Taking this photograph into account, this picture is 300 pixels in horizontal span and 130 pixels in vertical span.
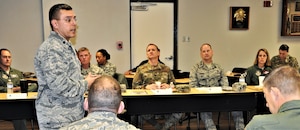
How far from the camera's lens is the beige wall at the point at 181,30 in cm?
636

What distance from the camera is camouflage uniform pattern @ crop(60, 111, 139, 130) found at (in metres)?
1.32

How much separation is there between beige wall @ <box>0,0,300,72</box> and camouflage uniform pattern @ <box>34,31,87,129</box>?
4495mm

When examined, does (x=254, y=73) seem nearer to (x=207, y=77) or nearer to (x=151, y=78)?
(x=207, y=77)

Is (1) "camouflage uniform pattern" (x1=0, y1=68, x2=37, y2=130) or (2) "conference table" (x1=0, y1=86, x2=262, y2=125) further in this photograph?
(1) "camouflage uniform pattern" (x1=0, y1=68, x2=37, y2=130)

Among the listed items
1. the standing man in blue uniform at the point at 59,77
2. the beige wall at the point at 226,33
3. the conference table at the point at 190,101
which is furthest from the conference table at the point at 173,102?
the beige wall at the point at 226,33

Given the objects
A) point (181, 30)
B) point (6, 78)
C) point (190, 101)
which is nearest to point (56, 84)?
point (190, 101)

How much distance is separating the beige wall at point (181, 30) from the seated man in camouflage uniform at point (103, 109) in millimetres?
5201

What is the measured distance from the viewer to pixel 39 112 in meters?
2.12

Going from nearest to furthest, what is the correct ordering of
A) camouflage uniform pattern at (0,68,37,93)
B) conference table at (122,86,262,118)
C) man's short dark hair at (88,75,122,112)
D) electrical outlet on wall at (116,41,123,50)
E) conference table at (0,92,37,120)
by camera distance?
man's short dark hair at (88,75,122,112)
conference table at (0,92,37,120)
conference table at (122,86,262,118)
camouflage uniform pattern at (0,68,37,93)
electrical outlet on wall at (116,41,123,50)

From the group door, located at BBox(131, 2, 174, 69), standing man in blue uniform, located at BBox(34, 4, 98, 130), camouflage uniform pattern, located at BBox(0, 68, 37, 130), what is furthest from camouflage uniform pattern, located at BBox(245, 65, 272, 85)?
standing man in blue uniform, located at BBox(34, 4, 98, 130)

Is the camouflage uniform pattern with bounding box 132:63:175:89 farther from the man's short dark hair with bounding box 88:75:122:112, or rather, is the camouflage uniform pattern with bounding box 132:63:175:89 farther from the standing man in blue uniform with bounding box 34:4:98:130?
the man's short dark hair with bounding box 88:75:122:112

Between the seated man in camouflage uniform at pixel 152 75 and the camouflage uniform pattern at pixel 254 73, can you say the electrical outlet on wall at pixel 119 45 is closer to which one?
the seated man in camouflage uniform at pixel 152 75

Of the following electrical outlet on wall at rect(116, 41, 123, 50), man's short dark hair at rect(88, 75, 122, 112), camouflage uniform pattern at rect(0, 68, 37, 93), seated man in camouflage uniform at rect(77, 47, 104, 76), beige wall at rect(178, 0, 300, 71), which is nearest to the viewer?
man's short dark hair at rect(88, 75, 122, 112)

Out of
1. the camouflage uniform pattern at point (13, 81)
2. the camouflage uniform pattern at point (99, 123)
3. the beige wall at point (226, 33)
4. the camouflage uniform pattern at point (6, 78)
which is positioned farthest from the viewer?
the beige wall at point (226, 33)
